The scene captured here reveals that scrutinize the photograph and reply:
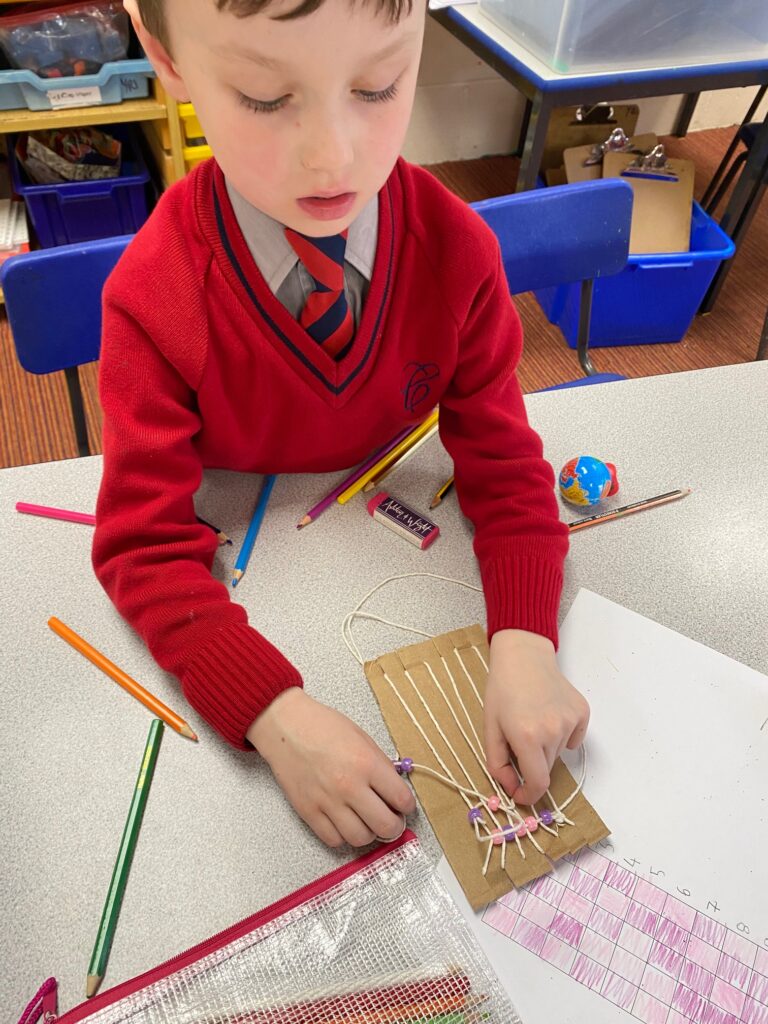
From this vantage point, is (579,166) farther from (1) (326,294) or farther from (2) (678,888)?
(2) (678,888)

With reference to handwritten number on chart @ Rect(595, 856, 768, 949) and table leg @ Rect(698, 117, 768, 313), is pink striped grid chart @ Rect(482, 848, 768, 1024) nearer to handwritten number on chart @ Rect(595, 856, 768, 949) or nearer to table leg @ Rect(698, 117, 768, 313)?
handwritten number on chart @ Rect(595, 856, 768, 949)

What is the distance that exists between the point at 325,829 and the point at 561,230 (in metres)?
0.85

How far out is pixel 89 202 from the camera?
195 cm

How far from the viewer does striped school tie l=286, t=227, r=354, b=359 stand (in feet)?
1.93

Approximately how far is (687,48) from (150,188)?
56.1 inches

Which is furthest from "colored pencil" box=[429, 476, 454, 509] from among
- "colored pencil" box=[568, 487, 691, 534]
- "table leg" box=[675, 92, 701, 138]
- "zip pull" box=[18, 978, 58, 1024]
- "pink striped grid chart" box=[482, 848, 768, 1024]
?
"table leg" box=[675, 92, 701, 138]

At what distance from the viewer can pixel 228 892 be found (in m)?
0.49

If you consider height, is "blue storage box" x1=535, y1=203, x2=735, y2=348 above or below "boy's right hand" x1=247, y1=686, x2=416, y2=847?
below

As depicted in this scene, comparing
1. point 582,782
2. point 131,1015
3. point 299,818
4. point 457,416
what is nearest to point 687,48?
point 457,416

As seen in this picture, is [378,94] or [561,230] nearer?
[378,94]

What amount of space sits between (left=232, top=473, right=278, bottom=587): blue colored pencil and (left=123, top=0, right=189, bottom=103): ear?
0.35 m

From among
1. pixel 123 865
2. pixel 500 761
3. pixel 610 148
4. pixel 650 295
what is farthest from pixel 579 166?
pixel 123 865

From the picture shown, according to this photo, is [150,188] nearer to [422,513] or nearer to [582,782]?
[422,513]

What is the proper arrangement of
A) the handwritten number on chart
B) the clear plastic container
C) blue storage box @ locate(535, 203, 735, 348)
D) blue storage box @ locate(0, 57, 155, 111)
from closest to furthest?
the handwritten number on chart, the clear plastic container, blue storage box @ locate(0, 57, 155, 111), blue storage box @ locate(535, 203, 735, 348)
